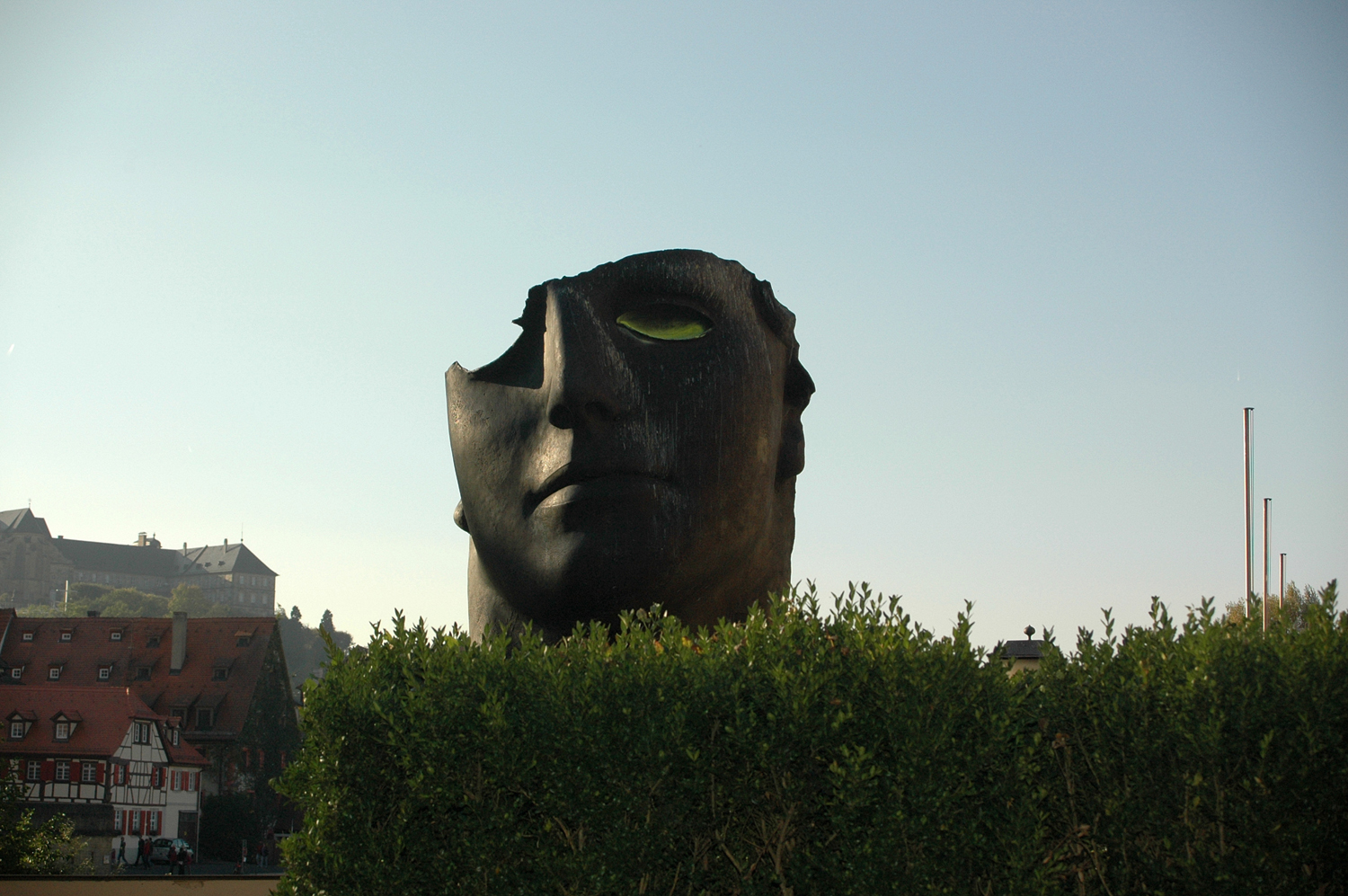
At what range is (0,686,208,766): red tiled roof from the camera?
141 ft

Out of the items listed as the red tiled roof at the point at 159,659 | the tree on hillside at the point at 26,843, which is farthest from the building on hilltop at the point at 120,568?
the tree on hillside at the point at 26,843

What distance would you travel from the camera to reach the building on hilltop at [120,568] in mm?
139625

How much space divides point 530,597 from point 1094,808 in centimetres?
418

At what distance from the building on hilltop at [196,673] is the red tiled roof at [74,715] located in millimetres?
4815

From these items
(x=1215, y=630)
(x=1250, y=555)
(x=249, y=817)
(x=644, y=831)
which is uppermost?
(x=1250, y=555)

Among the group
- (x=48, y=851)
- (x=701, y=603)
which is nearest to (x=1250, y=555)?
(x=701, y=603)

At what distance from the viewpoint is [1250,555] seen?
2464 centimetres

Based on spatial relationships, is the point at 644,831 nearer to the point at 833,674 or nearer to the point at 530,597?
the point at 833,674

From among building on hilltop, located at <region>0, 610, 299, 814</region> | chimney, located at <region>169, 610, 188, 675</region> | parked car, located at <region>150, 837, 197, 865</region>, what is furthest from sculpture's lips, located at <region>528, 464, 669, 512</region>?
chimney, located at <region>169, 610, 188, 675</region>

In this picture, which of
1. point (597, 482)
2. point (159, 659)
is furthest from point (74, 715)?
point (597, 482)

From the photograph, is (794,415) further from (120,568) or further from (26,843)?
(120,568)

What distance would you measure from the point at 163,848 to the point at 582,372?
45.2 m

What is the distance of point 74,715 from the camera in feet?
143

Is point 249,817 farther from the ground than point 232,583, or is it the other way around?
point 232,583
